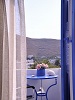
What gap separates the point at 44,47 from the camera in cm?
416

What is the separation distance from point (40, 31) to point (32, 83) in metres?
1.23

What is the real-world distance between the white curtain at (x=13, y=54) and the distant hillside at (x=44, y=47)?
198cm

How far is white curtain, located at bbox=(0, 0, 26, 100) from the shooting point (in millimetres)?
1993

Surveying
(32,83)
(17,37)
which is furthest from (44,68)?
(17,37)

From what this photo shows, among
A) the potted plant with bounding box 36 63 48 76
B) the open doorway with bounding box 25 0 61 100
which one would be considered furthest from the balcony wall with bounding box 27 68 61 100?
the potted plant with bounding box 36 63 48 76

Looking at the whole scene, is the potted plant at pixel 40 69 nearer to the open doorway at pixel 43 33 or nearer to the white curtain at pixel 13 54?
the open doorway at pixel 43 33

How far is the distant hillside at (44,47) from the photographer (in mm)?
4039

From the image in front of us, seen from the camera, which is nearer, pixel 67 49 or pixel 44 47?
pixel 67 49

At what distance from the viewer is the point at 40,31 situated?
383 cm

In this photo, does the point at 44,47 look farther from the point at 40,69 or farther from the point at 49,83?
the point at 49,83

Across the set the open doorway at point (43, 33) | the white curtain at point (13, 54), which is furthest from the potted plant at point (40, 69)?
the white curtain at point (13, 54)

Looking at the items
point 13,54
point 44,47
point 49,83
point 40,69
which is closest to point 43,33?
point 44,47

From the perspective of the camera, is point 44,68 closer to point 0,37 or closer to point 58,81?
point 58,81

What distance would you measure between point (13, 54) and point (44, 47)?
2.20m
